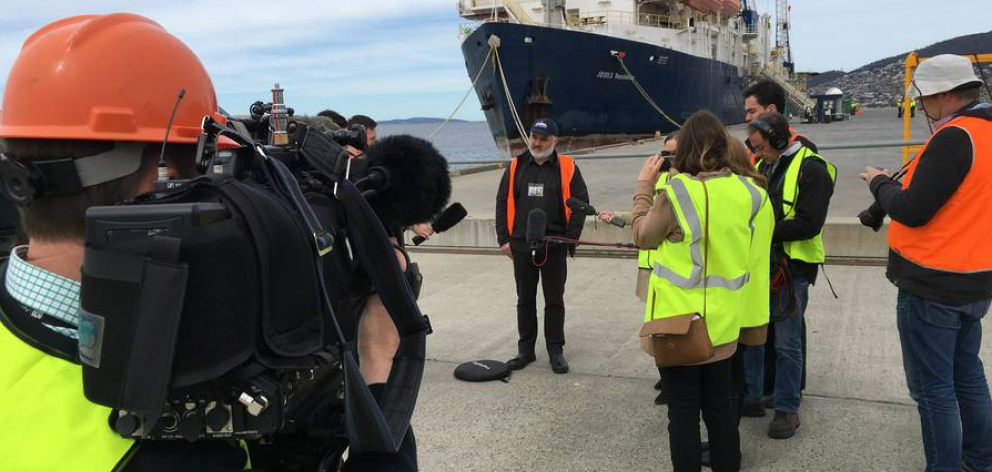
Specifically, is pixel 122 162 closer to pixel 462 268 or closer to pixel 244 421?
pixel 244 421

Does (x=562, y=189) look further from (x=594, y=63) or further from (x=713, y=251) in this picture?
(x=594, y=63)

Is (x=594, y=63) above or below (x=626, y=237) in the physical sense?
above

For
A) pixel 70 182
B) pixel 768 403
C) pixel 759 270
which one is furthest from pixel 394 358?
pixel 768 403

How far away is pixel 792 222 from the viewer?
368 centimetres

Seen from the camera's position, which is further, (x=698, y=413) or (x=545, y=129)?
(x=545, y=129)

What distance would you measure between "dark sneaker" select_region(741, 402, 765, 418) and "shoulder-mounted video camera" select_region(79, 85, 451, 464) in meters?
3.24

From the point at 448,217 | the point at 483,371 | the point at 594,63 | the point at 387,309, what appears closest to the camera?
the point at 387,309

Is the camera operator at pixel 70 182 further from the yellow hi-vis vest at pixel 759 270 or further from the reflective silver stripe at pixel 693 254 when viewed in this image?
the yellow hi-vis vest at pixel 759 270

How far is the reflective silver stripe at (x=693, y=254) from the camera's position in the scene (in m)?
2.91

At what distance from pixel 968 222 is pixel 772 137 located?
3.63 ft

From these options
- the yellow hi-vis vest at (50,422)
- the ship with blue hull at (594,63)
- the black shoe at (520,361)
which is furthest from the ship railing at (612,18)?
the yellow hi-vis vest at (50,422)

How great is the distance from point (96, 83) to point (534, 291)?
4156 millimetres

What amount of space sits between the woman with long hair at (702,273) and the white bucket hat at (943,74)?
79cm

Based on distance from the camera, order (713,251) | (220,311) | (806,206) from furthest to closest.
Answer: (806,206) → (713,251) → (220,311)
